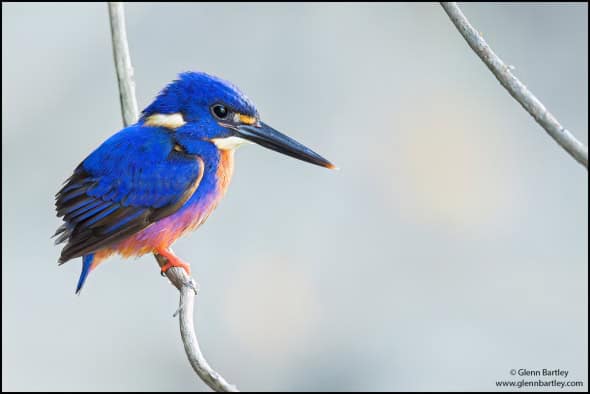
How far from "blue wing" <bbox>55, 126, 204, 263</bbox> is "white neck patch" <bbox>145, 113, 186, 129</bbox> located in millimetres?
21

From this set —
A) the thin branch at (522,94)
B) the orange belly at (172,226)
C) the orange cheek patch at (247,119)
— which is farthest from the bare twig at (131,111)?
the thin branch at (522,94)

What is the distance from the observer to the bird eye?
2.12 m

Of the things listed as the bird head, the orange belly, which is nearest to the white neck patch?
the bird head

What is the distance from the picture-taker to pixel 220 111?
2.13m

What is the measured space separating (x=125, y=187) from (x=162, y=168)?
9 centimetres

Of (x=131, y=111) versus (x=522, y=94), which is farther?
(x=131, y=111)

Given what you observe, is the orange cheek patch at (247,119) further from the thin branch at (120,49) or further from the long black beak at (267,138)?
the thin branch at (120,49)

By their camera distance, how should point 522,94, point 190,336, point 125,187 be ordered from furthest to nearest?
point 125,187 < point 190,336 < point 522,94

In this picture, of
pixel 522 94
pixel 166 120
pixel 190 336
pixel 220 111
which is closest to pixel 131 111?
pixel 166 120

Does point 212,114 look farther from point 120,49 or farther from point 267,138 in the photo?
point 120,49

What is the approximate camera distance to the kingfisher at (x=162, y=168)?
2.05 metres

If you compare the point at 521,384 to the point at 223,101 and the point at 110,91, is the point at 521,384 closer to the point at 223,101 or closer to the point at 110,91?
the point at 223,101

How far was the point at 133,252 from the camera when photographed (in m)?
2.21

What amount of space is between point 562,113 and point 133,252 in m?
2.27
